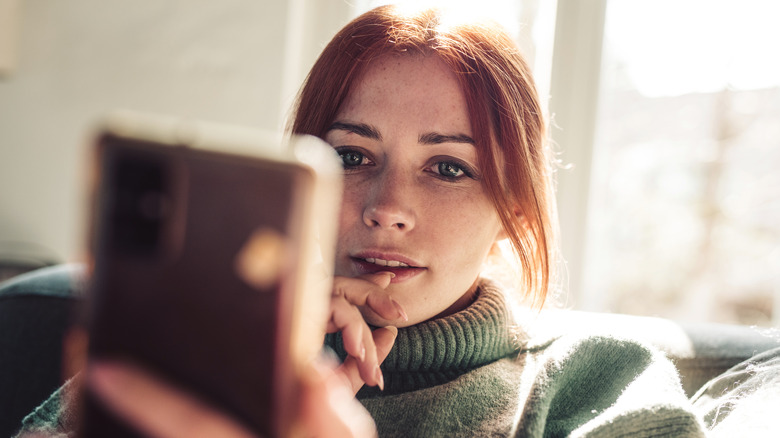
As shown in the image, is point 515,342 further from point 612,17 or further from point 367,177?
point 612,17

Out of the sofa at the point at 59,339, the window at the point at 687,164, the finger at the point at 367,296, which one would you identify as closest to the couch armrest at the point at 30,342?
the sofa at the point at 59,339

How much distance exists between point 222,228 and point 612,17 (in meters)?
1.49

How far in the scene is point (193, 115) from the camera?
74.8 inches

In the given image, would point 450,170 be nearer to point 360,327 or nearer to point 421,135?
point 421,135

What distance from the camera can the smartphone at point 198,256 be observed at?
1.03ft

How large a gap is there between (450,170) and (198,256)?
1.58 feet

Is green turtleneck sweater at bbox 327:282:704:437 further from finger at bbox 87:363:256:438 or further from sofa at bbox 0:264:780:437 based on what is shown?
finger at bbox 87:363:256:438

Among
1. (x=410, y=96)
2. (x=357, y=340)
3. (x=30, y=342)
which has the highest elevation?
(x=410, y=96)

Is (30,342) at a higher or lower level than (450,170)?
lower

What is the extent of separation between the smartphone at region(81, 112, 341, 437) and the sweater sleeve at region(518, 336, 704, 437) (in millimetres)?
404

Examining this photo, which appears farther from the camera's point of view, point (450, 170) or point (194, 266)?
point (450, 170)

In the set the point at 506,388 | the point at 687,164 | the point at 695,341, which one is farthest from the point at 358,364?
the point at 687,164

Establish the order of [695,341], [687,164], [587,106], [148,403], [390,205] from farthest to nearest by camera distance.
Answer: [687,164]
[587,106]
[695,341]
[390,205]
[148,403]

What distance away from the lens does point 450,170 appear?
75cm
